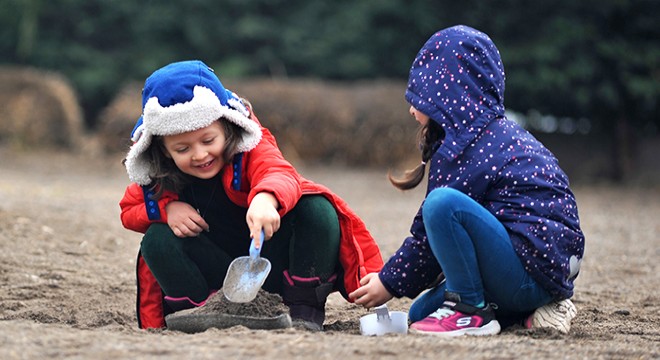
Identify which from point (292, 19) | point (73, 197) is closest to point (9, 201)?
point (73, 197)

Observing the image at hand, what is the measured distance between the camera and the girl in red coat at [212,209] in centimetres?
294

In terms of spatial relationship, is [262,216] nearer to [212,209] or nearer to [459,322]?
[212,209]

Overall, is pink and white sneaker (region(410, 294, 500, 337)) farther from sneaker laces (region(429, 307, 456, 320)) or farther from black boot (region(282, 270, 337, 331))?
black boot (region(282, 270, 337, 331))

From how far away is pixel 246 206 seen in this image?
314 cm

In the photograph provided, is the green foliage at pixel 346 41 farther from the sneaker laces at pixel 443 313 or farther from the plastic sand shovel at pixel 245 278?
the plastic sand shovel at pixel 245 278

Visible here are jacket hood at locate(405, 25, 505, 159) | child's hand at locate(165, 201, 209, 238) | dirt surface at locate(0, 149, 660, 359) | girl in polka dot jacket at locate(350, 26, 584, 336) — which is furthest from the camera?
child's hand at locate(165, 201, 209, 238)

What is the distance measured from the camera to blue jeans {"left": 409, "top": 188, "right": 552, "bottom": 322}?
2.77 metres

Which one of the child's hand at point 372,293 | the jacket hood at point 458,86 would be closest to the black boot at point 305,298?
the child's hand at point 372,293

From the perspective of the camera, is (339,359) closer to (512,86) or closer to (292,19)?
(512,86)

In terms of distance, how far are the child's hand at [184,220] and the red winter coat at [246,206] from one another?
0.03 meters

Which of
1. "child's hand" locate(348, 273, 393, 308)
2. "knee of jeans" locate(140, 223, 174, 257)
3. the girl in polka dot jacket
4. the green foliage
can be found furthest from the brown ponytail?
the green foliage

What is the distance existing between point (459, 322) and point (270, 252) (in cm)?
67

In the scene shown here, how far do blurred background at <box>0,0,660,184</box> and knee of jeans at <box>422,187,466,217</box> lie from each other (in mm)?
7384

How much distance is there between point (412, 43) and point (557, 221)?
320 inches
